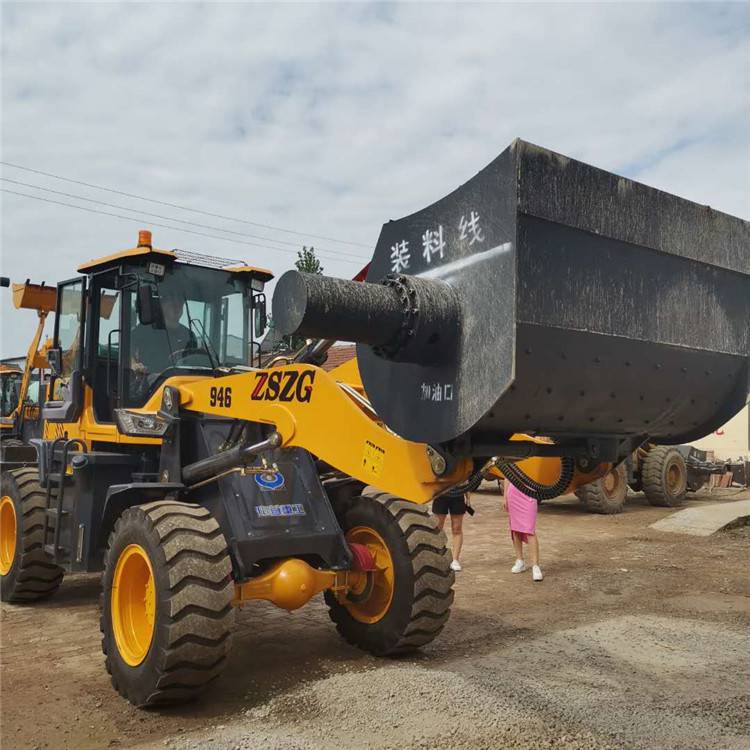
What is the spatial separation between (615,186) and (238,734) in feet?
10.6

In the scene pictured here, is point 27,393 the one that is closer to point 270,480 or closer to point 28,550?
point 28,550

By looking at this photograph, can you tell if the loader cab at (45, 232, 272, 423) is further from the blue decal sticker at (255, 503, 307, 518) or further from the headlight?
the blue decal sticker at (255, 503, 307, 518)

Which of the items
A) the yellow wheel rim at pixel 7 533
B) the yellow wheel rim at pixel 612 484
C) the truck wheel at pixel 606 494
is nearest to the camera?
the yellow wheel rim at pixel 7 533

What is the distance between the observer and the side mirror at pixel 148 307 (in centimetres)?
585

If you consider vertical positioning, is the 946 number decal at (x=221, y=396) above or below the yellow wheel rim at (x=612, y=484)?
above

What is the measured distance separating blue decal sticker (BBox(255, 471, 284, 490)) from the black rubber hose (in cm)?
182

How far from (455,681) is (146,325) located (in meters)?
3.52

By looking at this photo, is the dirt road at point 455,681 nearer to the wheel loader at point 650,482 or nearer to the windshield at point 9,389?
the wheel loader at point 650,482

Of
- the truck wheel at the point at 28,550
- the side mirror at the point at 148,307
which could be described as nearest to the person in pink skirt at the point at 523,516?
the side mirror at the point at 148,307

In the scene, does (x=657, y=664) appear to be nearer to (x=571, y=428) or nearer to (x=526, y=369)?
(x=571, y=428)

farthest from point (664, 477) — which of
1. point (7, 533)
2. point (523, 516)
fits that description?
point (7, 533)

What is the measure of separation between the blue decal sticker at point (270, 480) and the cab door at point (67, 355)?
2.26 meters

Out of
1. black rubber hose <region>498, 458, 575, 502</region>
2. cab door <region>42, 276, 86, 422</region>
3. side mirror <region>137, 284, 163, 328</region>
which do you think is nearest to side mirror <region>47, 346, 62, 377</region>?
cab door <region>42, 276, 86, 422</region>

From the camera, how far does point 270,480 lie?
532 cm
